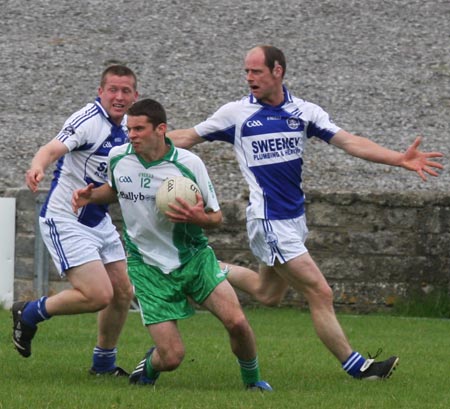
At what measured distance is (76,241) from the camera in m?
9.59

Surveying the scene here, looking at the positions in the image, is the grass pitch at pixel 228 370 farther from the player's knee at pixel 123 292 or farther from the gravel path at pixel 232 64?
the gravel path at pixel 232 64

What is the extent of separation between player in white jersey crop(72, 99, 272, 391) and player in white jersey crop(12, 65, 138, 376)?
2.37ft

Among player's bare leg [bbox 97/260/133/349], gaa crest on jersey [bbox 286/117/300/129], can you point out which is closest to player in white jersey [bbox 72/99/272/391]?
player's bare leg [bbox 97/260/133/349]

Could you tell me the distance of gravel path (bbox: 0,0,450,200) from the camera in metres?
21.2

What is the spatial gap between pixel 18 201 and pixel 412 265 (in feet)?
16.2

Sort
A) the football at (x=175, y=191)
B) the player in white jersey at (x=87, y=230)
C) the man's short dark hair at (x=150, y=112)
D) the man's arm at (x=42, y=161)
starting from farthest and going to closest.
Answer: the player in white jersey at (x=87, y=230), the man's arm at (x=42, y=161), the man's short dark hair at (x=150, y=112), the football at (x=175, y=191)

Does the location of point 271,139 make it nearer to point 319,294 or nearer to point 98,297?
point 319,294

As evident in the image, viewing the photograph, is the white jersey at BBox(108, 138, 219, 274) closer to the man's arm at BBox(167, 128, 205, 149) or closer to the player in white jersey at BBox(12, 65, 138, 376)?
the player in white jersey at BBox(12, 65, 138, 376)

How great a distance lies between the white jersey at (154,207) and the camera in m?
8.69

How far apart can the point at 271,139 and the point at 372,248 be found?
6.61 m

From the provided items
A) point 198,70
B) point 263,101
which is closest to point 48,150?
point 263,101

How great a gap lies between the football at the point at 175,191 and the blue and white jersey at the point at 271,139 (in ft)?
4.39

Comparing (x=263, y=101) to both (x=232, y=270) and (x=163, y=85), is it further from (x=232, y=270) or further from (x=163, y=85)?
(x=163, y=85)

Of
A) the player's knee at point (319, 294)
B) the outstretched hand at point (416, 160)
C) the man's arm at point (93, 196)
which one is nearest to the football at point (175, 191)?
the man's arm at point (93, 196)
